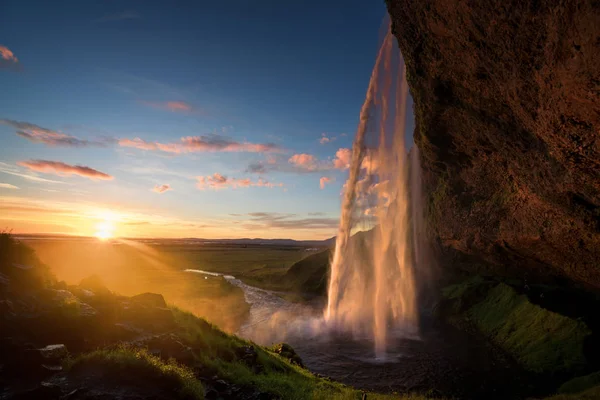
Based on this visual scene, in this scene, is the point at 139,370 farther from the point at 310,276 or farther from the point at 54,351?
the point at 310,276

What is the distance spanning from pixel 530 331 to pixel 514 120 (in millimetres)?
22789

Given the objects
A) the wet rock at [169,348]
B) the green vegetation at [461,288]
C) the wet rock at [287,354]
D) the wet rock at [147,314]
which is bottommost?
the wet rock at [287,354]

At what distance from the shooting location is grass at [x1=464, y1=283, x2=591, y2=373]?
2392 cm

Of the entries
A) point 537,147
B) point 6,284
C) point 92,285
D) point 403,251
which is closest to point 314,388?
point 92,285

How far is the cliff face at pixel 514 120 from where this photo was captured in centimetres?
1055

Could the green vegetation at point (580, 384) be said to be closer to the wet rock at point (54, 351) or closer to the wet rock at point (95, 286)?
the wet rock at point (54, 351)

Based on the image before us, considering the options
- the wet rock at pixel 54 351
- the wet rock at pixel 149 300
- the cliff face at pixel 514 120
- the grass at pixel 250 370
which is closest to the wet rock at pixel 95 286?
the wet rock at pixel 149 300

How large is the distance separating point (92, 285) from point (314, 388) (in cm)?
1340

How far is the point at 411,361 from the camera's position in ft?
87.1

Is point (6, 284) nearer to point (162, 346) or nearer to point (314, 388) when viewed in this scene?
point (162, 346)

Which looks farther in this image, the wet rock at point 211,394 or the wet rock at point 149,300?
the wet rock at point 149,300

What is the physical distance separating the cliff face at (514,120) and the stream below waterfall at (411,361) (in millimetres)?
8576

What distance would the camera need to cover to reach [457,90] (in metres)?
18.0

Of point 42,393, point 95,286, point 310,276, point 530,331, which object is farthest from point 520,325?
point 310,276
